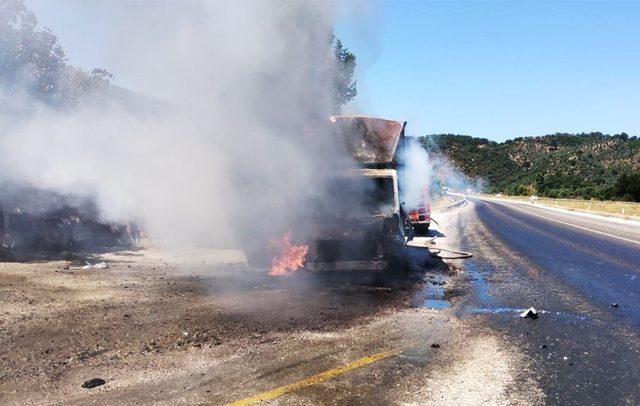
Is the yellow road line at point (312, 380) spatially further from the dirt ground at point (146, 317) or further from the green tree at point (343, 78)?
the green tree at point (343, 78)

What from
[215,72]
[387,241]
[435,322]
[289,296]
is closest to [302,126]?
[215,72]

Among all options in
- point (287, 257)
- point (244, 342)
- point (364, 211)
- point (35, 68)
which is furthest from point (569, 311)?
point (35, 68)

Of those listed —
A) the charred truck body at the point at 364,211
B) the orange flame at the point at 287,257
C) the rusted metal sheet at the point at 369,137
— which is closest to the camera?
the charred truck body at the point at 364,211

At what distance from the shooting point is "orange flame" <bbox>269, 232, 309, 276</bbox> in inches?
312

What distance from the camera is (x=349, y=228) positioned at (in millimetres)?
7785

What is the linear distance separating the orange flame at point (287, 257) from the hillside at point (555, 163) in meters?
41.5

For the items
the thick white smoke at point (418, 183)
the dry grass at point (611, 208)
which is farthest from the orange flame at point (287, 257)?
the dry grass at point (611, 208)

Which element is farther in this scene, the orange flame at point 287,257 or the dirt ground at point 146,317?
the orange flame at point 287,257

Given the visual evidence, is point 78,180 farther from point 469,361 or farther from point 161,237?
point 469,361

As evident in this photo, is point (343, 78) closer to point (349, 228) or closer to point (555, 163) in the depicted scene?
point (349, 228)

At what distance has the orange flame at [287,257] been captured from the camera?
26.0 ft

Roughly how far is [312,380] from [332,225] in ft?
13.2

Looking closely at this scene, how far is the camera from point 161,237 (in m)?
11.3

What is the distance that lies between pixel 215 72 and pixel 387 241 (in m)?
3.85
